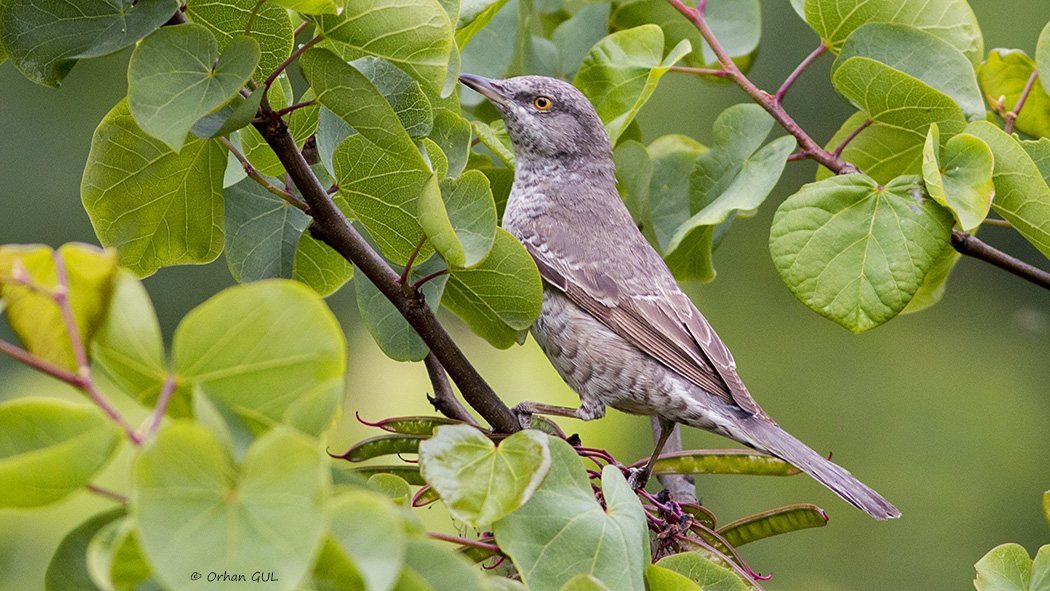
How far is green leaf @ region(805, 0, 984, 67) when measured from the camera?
2631 millimetres

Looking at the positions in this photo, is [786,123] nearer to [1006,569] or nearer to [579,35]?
[579,35]

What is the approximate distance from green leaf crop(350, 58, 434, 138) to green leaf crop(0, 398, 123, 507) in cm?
101

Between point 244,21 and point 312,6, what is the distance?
0.73ft

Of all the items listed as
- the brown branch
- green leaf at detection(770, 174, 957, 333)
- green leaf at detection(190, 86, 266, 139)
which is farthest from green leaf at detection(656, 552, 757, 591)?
green leaf at detection(190, 86, 266, 139)

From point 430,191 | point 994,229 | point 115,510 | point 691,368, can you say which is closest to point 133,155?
point 430,191

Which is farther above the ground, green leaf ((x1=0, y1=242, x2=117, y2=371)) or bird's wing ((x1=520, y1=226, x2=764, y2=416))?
green leaf ((x1=0, y1=242, x2=117, y2=371))

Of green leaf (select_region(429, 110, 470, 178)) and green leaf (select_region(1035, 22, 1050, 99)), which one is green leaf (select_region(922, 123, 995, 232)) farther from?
green leaf (select_region(429, 110, 470, 178))

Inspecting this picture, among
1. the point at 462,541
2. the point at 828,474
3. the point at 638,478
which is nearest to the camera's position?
the point at 462,541

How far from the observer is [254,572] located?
964mm

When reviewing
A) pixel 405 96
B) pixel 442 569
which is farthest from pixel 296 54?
pixel 442 569

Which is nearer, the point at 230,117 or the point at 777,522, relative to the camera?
the point at 230,117

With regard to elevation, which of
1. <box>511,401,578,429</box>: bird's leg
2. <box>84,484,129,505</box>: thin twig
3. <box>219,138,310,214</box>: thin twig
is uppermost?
<box>84,484,129,505</box>: thin twig

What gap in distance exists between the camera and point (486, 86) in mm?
3262

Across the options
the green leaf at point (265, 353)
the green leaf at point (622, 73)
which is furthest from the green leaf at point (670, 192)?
the green leaf at point (265, 353)
